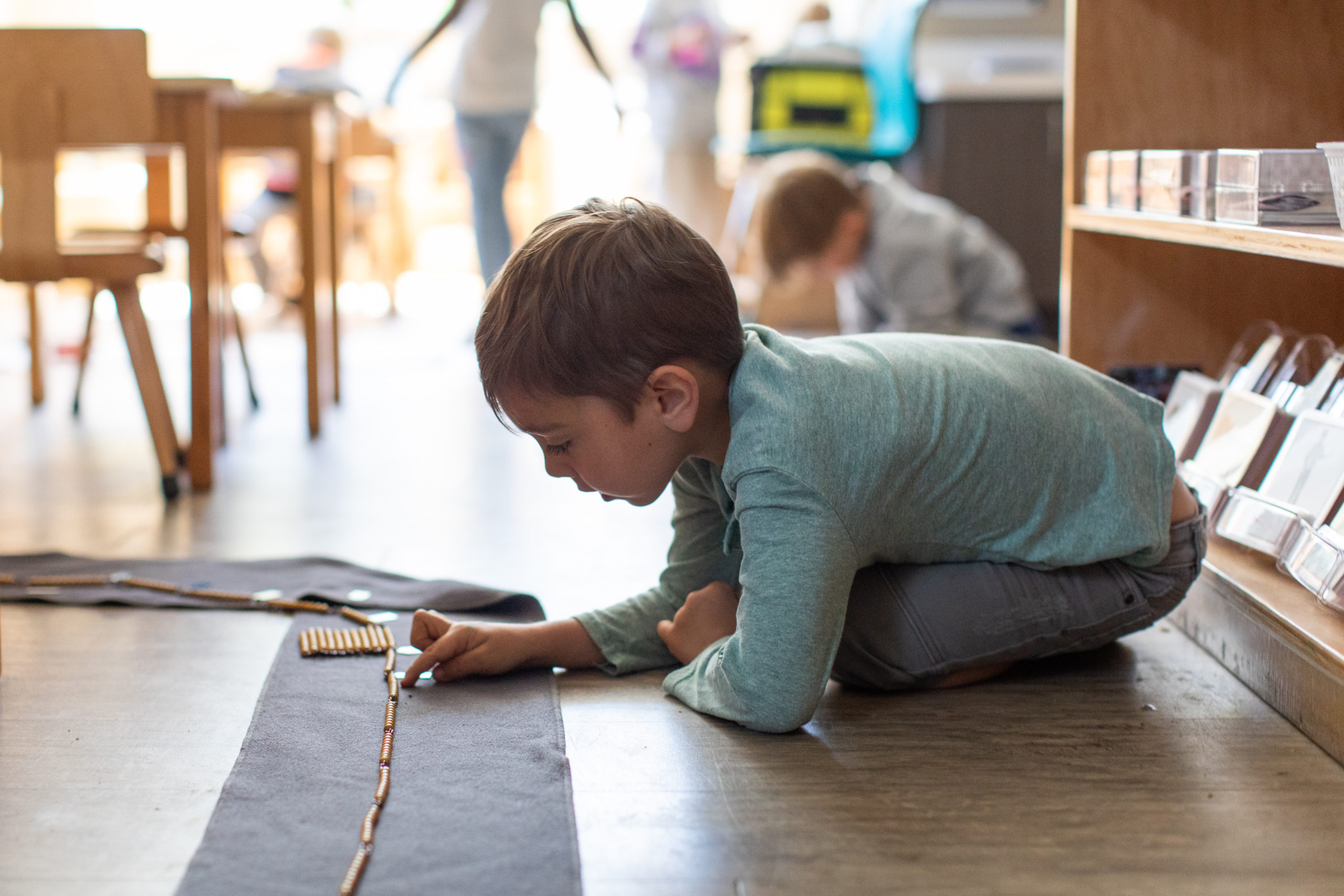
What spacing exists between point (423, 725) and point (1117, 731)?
612 mm

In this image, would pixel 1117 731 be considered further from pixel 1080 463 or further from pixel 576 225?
pixel 576 225

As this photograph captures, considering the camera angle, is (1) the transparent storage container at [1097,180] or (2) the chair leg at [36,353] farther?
(2) the chair leg at [36,353]

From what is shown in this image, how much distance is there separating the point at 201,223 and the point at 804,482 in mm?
1481

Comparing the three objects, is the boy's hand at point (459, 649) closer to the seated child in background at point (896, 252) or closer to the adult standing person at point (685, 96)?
the seated child in background at point (896, 252)

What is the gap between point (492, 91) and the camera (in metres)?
3.61

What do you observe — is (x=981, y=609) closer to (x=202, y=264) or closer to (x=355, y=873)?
(x=355, y=873)

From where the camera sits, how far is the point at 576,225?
1084mm

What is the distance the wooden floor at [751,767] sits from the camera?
0.90m

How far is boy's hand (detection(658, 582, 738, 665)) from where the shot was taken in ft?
4.19

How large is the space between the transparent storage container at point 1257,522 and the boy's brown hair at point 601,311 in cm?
66

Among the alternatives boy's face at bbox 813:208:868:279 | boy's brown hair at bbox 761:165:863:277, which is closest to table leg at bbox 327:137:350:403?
boy's brown hair at bbox 761:165:863:277

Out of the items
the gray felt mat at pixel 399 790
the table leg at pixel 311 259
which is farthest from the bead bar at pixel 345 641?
the table leg at pixel 311 259

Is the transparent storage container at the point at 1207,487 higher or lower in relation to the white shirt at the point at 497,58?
lower

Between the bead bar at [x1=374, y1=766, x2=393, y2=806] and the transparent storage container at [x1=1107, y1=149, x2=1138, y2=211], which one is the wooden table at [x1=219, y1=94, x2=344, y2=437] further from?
the bead bar at [x1=374, y1=766, x2=393, y2=806]
